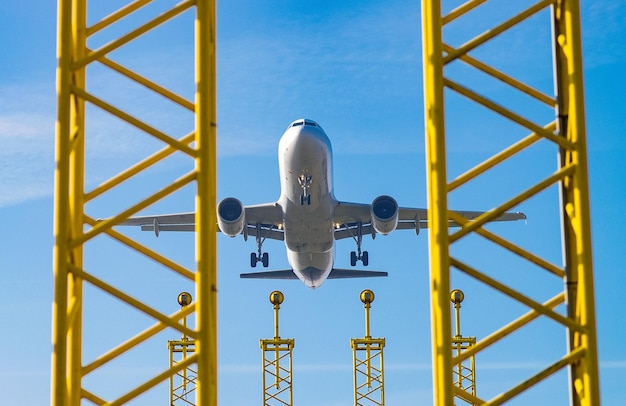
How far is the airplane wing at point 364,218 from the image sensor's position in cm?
3984

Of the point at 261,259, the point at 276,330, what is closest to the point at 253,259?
the point at 261,259

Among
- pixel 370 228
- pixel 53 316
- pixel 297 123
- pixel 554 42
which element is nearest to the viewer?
pixel 53 316

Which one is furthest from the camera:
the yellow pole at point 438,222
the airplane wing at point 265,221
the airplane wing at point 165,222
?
the airplane wing at point 165,222

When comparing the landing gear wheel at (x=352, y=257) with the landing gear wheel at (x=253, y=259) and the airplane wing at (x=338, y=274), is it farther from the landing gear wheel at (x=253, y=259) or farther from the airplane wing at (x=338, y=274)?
the landing gear wheel at (x=253, y=259)

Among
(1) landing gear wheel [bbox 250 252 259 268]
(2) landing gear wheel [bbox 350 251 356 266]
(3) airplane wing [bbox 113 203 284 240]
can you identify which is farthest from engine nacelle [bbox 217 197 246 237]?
(2) landing gear wheel [bbox 350 251 356 266]

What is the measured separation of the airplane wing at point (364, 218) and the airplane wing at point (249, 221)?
2.46m

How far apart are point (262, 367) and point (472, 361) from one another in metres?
6.01

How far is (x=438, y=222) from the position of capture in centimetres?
709

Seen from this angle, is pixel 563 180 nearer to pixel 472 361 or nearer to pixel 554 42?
pixel 554 42

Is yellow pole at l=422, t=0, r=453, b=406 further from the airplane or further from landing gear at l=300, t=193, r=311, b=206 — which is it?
landing gear at l=300, t=193, r=311, b=206

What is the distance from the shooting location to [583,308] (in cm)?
734

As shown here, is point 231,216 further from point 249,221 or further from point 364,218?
point 364,218

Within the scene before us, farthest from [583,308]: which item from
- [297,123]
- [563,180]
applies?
[297,123]

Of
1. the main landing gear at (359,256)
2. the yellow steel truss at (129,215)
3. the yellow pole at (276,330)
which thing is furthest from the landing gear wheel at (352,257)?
the yellow steel truss at (129,215)
